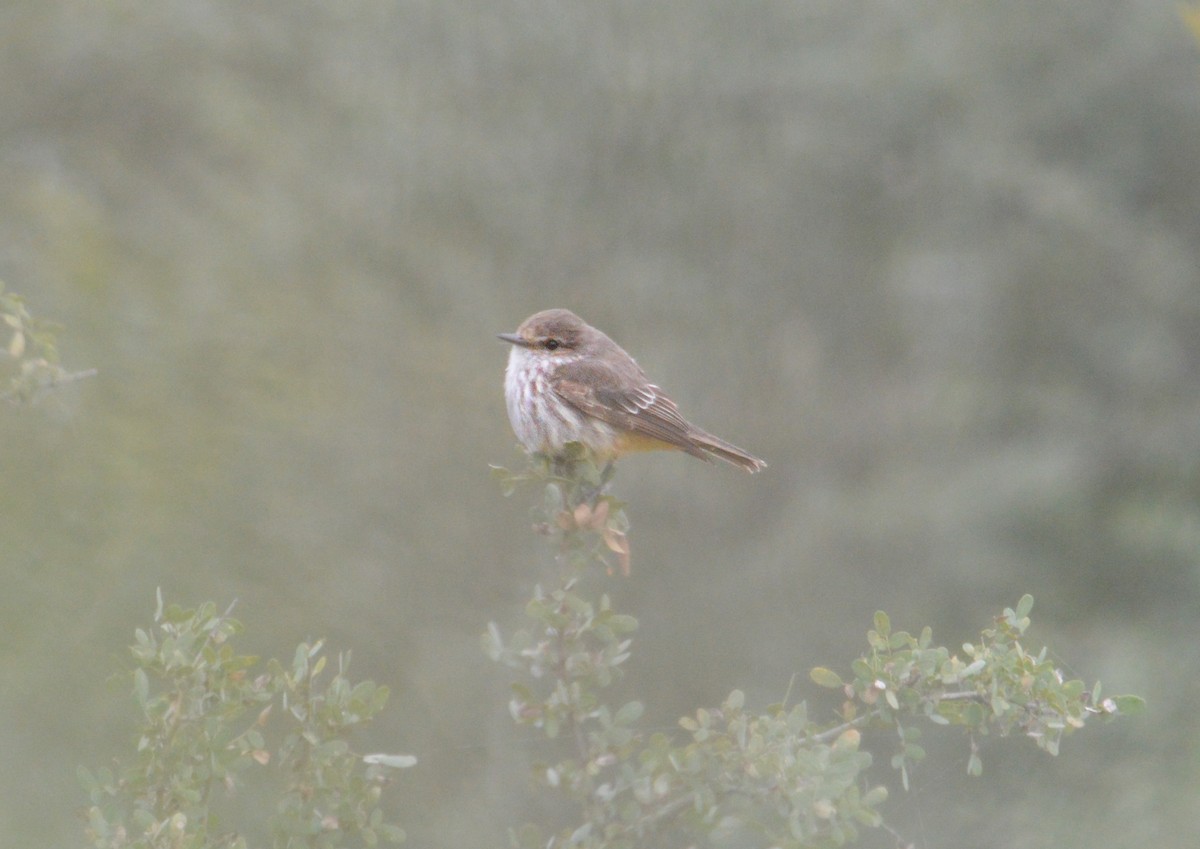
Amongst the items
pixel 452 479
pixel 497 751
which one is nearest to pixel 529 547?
pixel 452 479

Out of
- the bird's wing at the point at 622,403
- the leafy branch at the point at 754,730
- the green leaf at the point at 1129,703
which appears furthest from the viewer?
the bird's wing at the point at 622,403

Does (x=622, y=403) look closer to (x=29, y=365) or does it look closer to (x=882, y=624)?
(x=882, y=624)

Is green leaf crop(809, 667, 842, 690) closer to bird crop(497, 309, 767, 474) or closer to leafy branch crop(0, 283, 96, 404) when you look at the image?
leafy branch crop(0, 283, 96, 404)

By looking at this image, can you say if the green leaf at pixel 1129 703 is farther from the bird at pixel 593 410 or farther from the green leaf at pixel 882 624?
the bird at pixel 593 410

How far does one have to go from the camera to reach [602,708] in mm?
1735

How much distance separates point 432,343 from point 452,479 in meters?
0.57

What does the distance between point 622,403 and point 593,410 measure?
0.08 meters

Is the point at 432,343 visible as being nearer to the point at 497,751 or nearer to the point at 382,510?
the point at 382,510

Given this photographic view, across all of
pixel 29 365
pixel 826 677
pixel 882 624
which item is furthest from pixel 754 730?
pixel 29 365

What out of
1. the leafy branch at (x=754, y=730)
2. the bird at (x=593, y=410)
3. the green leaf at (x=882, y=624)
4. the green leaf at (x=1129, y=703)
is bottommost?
the leafy branch at (x=754, y=730)

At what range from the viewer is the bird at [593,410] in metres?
3.23

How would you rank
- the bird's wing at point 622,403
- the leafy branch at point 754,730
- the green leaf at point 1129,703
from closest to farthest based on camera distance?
the leafy branch at point 754,730 < the green leaf at point 1129,703 < the bird's wing at point 622,403

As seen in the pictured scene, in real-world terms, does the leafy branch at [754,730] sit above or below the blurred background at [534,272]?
below

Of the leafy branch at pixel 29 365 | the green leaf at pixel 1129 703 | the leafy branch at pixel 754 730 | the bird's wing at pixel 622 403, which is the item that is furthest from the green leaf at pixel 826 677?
the bird's wing at pixel 622 403
